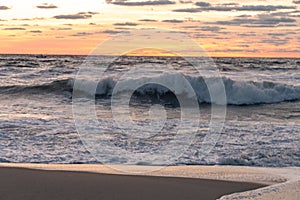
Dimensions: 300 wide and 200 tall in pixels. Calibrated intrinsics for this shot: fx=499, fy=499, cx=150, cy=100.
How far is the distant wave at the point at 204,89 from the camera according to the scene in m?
21.7

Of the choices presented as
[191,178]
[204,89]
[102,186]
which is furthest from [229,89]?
[102,186]

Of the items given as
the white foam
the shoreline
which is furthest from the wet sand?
the white foam

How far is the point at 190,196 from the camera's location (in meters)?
5.36

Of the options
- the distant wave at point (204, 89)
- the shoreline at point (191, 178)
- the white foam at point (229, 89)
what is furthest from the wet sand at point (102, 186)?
the white foam at point (229, 89)

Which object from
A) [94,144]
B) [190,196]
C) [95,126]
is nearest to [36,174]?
[190,196]

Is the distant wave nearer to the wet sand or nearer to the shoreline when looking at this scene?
the shoreline

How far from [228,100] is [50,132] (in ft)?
41.6

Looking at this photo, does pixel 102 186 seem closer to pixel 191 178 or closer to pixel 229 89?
pixel 191 178

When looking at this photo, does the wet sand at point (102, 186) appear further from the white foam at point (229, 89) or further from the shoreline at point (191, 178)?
the white foam at point (229, 89)

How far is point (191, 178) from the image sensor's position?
6.29 meters

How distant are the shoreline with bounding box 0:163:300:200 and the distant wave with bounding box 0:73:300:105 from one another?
45.2 ft

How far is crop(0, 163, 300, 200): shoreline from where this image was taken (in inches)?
217

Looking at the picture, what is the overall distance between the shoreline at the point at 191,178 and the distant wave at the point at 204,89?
1376cm

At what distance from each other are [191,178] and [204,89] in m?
17.5
